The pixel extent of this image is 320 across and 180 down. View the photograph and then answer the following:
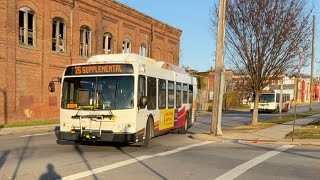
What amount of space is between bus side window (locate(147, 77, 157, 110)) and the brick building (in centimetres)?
1419

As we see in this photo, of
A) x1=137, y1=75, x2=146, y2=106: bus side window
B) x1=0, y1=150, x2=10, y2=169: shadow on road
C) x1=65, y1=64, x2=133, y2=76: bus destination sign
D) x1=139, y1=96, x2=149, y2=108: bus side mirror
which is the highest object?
x1=65, y1=64, x2=133, y2=76: bus destination sign

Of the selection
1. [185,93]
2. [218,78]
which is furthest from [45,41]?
[218,78]

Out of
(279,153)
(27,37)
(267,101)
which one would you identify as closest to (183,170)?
(279,153)

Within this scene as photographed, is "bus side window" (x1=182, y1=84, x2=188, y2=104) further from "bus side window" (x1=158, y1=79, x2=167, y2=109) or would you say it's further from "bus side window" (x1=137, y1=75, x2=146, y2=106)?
"bus side window" (x1=137, y1=75, x2=146, y2=106)

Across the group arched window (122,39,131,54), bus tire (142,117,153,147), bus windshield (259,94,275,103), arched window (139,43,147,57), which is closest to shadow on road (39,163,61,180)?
bus tire (142,117,153,147)

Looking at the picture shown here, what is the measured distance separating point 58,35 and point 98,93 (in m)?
19.7

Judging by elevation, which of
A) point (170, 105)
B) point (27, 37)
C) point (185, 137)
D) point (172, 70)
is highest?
point (27, 37)

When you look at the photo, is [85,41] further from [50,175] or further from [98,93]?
[50,175]

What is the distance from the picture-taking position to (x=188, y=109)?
72.0 ft

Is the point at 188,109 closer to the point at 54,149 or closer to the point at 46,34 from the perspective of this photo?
the point at 54,149

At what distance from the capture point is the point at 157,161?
38.9 ft

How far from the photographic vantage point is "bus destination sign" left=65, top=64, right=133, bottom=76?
13977 millimetres

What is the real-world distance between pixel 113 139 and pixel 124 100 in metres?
1.20

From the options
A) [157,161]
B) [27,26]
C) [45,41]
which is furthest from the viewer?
[45,41]
